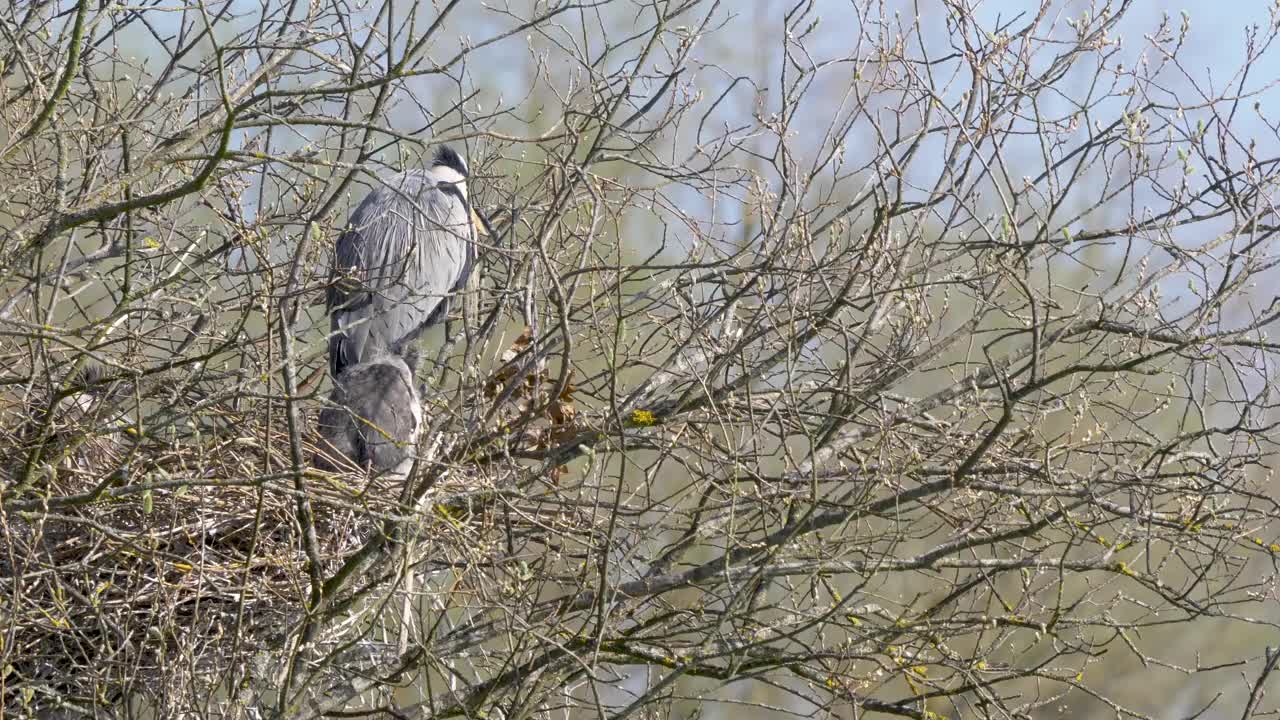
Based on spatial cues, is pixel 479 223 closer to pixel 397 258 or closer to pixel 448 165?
pixel 397 258

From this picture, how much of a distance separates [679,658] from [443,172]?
323 centimetres

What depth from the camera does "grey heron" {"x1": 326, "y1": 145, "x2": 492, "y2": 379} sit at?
5488 mm

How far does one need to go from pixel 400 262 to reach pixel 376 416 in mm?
665

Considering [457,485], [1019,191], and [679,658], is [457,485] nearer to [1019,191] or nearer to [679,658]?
[679,658]

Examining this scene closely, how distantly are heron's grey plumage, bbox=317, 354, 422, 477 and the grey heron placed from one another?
0.77 feet

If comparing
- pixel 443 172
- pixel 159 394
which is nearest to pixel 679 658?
pixel 159 394

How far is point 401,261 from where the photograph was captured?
5379 millimetres

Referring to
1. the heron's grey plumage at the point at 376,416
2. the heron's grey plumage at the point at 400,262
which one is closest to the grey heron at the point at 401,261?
the heron's grey plumage at the point at 400,262

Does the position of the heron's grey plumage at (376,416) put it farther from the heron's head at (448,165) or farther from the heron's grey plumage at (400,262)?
the heron's head at (448,165)

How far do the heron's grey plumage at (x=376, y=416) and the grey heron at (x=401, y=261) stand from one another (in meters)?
0.23

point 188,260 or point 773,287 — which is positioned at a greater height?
point 773,287

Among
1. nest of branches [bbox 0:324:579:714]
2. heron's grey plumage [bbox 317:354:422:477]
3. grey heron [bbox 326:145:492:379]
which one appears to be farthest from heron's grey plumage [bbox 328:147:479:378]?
nest of branches [bbox 0:324:579:714]

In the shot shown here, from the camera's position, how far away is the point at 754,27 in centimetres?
1179

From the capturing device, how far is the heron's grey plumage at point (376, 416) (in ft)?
16.5
